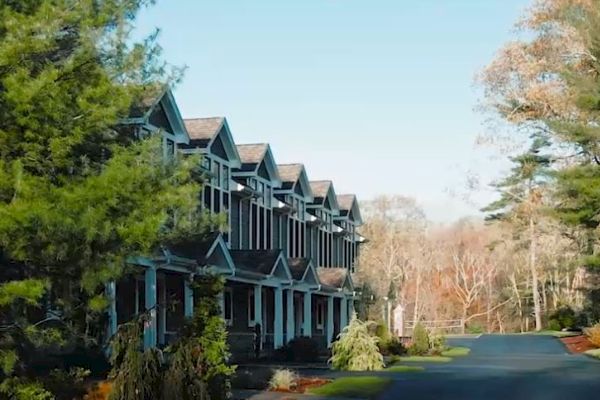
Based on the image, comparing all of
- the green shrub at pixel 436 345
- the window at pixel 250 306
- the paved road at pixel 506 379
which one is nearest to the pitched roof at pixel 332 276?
the green shrub at pixel 436 345

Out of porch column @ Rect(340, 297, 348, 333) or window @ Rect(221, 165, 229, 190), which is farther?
porch column @ Rect(340, 297, 348, 333)

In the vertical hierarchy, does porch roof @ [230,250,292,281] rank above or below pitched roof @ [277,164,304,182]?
below

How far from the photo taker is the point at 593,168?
34.9 meters

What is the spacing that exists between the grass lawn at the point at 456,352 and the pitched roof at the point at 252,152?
453 inches

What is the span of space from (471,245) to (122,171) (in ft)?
262

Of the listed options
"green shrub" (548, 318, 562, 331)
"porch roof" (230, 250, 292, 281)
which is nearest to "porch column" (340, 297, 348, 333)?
"porch roof" (230, 250, 292, 281)

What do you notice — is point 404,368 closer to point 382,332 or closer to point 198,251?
point 198,251

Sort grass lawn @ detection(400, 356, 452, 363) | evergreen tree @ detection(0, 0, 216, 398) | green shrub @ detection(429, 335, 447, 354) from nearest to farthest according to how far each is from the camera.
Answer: evergreen tree @ detection(0, 0, 216, 398), grass lawn @ detection(400, 356, 452, 363), green shrub @ detection(429, 335, 447, 354)

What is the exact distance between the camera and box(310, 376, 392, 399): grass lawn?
2164 cm

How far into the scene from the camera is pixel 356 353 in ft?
100

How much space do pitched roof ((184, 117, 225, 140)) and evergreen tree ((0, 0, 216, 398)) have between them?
19.3 metres

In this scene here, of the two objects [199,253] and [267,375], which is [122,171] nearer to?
[267,375]

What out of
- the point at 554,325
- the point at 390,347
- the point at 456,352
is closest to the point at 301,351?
the point at 390,347

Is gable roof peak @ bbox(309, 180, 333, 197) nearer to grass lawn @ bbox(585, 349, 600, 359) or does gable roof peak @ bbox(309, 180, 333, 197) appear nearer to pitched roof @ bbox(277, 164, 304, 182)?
pitched roof @ bbox(277, 164, 304, 182)
